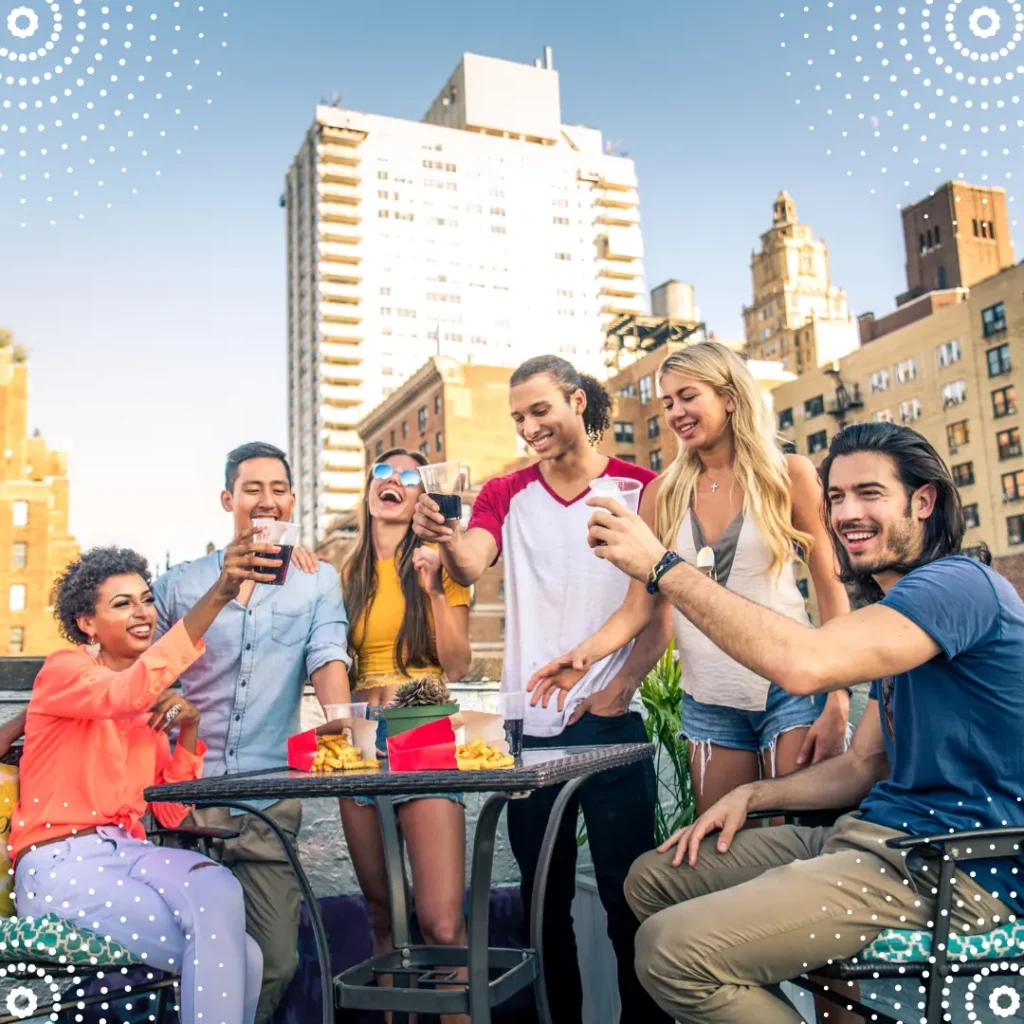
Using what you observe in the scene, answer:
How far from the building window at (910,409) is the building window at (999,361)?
4.35m

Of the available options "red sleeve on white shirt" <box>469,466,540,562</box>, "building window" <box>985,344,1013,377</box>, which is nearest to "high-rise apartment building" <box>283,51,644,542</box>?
"building window" <box>985,344,1013,377</box>

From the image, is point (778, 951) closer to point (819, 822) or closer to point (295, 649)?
point (819, 822)

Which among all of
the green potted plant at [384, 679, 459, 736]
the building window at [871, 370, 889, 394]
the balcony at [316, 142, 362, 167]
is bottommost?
the green potted plant at [384, 679, 459, 736]

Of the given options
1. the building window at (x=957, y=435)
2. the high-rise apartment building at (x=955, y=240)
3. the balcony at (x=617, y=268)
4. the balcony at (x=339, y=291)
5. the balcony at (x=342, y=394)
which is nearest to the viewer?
the building window at (x=957, y=435)

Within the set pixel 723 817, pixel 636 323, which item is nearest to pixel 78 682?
pixel 723 817

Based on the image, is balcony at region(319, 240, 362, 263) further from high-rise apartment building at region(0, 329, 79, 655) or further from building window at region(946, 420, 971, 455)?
building window at region(946, 420, 971, 455)

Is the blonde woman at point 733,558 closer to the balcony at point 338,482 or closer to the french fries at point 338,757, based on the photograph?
the french fries at point 338,757

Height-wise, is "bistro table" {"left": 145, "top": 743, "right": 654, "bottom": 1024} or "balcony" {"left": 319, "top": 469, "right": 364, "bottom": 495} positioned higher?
"balcony" {"left": 319, "top": 469, "right": 364, "bottom": 495}

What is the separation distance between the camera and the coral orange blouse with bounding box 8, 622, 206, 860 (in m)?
2.61

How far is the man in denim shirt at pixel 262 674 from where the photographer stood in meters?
3.08

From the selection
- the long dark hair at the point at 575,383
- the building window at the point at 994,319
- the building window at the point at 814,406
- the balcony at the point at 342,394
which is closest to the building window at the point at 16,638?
the balcony at the point at 342,394

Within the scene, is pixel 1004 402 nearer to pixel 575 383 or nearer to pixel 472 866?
pixel 575 383

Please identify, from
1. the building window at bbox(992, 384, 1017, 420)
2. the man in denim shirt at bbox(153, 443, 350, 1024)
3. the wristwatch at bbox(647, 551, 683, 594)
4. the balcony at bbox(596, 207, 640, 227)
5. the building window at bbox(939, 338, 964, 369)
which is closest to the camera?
the wristwatch at bbox(647, 551, 683, 594)

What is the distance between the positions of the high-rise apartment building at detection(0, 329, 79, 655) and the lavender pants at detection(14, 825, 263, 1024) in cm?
5598
